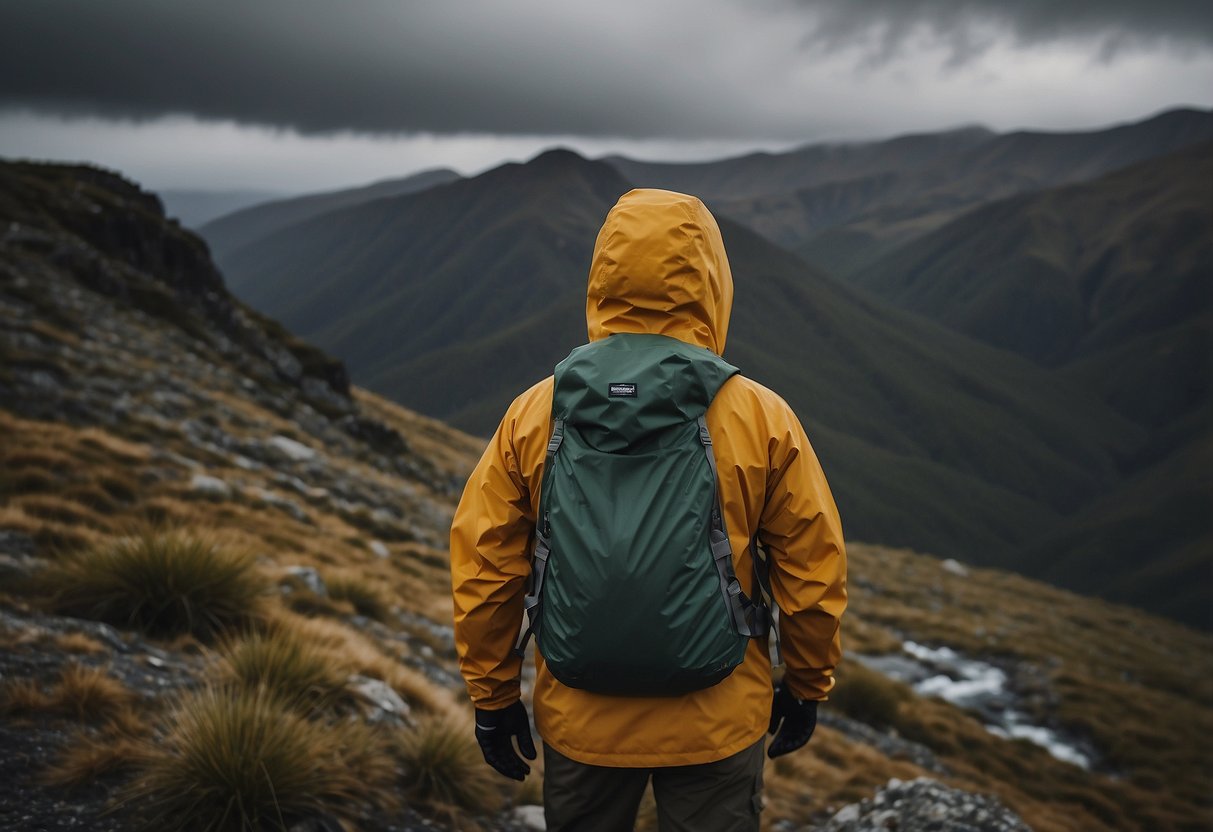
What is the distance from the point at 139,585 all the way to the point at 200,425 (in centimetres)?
1284

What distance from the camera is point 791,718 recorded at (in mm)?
3980

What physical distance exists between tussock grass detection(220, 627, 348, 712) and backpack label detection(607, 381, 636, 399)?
4.05 metres

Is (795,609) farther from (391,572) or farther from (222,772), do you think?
(391,572)

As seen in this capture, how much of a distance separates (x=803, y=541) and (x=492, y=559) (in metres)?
1.44

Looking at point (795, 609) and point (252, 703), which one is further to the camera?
point (252, 703)

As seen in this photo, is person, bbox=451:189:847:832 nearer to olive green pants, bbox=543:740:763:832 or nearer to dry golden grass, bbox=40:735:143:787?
olive green pants, bbox=543:740:763:832

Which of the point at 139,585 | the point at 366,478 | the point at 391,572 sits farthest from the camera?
the point at 366,478

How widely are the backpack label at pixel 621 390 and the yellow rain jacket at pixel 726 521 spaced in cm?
41

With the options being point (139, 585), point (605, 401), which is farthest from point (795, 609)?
point (139, 585)

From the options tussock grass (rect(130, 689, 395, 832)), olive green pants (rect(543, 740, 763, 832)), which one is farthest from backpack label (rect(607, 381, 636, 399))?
tussock grass (rect(130, 689, 395, 832))

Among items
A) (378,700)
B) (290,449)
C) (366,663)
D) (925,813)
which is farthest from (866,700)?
(290,449)

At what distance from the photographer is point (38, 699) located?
508 cm

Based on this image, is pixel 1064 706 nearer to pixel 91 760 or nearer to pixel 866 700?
pixel 866 700

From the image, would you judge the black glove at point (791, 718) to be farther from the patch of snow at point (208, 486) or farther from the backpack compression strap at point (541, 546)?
the patch of snow at point (208, 486)
